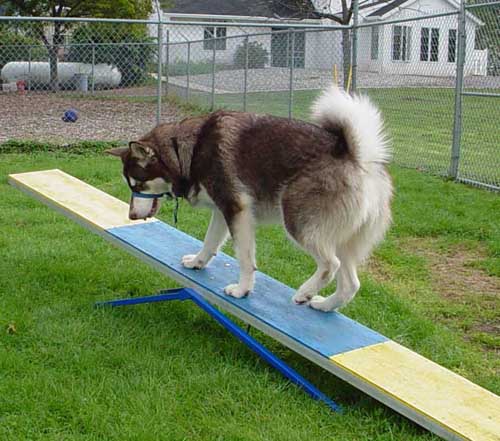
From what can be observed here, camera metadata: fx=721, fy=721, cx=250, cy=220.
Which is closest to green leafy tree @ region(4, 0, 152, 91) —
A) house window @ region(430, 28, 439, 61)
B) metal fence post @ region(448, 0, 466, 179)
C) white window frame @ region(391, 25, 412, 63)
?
white window frame @ region(391, 25, 412, 63)

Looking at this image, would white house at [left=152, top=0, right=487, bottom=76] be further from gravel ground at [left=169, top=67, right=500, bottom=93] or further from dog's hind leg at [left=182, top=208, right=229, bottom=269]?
dog's hind leg at [left=182, top=208, right=229, bottom=269]

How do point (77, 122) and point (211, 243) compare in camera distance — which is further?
point (77, 122)

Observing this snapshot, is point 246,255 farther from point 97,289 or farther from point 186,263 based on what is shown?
point 97,289

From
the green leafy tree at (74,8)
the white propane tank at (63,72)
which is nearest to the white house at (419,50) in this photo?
the white propane tank at (63,72)

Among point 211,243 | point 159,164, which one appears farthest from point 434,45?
point 159,164

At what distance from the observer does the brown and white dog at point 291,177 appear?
12.6 ft

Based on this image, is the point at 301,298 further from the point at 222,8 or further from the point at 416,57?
the point at 222,8

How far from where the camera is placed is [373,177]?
387cm

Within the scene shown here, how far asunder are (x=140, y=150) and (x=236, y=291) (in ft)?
3.32

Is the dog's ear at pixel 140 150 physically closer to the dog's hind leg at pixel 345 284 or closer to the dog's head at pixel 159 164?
the dog's head at pixel 159 164

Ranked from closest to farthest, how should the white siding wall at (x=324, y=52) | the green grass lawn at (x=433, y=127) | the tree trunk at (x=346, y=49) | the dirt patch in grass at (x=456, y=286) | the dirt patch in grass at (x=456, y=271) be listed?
1. the dirt patch in grass at (x=456, y=286)
2. the dirt patch in grass at (x=456, y=271)
3. the green grass lawn at (x=433, y=127)
4. the tree trunk at (x=346, y=49)
5. the white siding wall at (x=324, y=52)

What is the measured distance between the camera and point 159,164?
4320 mm

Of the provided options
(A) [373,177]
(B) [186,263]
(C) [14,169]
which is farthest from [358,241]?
(C) [14,169]

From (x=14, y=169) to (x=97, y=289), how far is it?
518 centimetres
